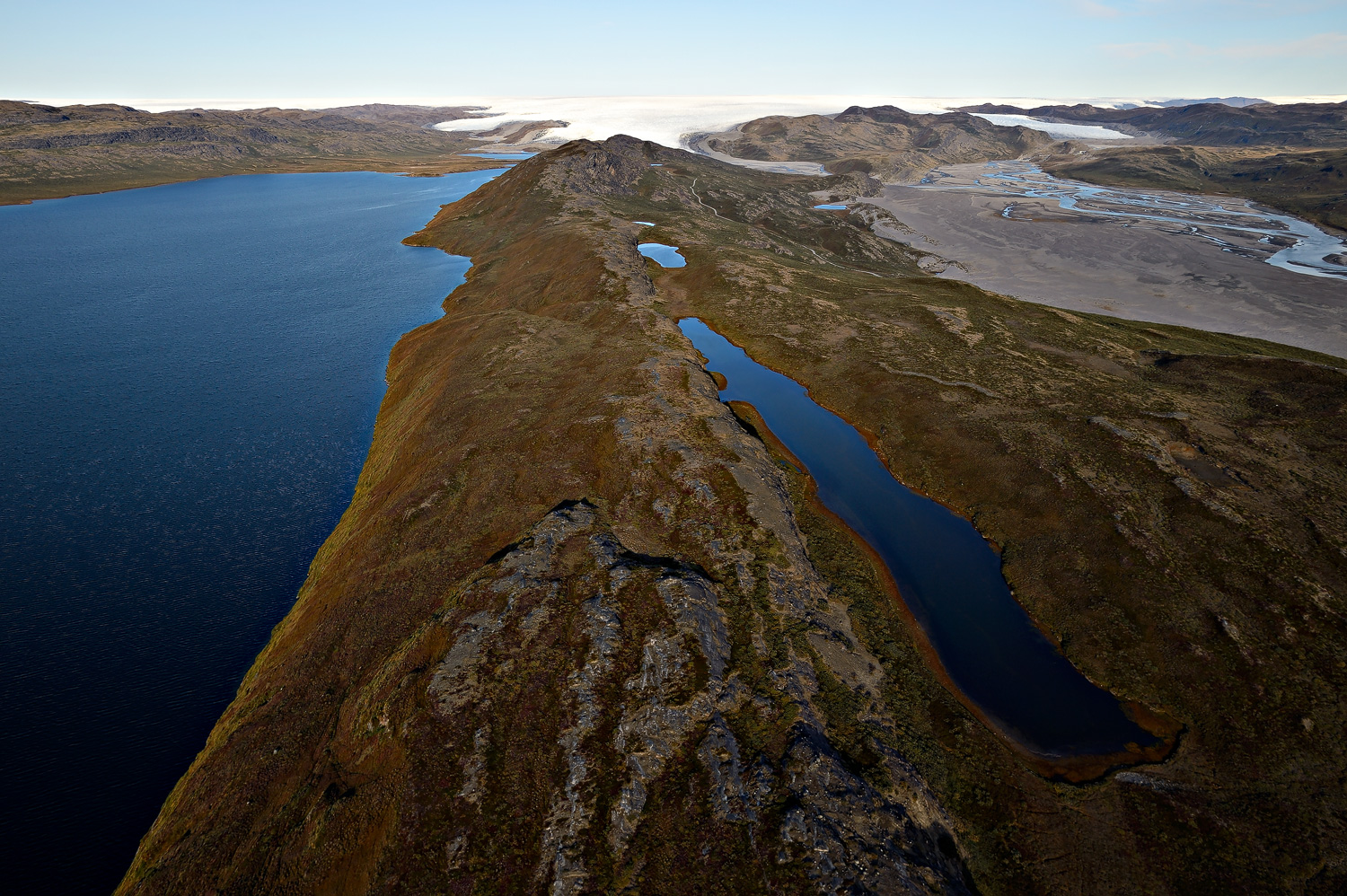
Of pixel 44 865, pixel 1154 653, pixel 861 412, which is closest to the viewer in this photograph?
pixel 44 865

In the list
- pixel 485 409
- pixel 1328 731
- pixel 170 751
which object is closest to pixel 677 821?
pixel 170 751

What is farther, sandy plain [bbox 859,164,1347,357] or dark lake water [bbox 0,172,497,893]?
sandy plain [bbox 859,164,1347,357]

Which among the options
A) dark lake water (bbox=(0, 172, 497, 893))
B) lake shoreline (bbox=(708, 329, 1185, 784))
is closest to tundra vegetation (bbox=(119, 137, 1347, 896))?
lake shoreline (bbox=(708, 329, 1185, 784))

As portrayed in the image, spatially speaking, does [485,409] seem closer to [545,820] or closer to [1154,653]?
[545,820]

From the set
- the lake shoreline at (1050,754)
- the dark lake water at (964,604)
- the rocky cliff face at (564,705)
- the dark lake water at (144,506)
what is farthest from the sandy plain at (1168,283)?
the dark lake water at (144,506)

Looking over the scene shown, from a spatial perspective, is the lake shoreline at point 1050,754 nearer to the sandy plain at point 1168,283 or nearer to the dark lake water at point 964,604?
the dark lake water at point 964,604

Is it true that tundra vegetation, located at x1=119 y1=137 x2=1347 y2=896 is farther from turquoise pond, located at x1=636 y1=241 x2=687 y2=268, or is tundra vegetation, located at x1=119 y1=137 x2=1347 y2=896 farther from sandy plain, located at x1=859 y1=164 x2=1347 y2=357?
sandy plain, located at x1=859 y1=164 x2=1347 y2=357
